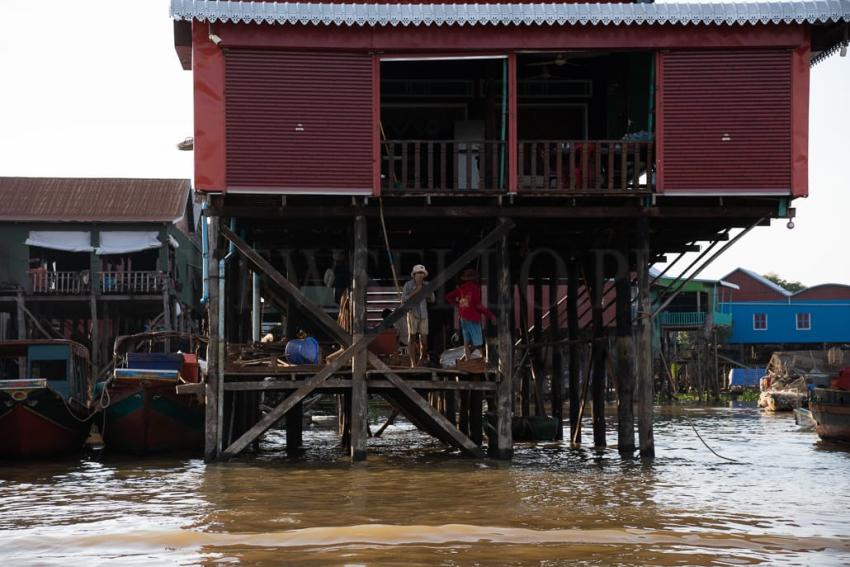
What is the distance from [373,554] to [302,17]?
29.0 ft

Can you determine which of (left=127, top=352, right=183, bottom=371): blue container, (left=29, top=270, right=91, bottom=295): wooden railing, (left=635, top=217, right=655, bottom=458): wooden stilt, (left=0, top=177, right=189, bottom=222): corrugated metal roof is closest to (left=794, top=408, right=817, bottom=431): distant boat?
(left=635, top=217, right=655, bottom=458): wooden stilt

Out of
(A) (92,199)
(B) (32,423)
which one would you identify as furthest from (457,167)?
(A) (92,199)

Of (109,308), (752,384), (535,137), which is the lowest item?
(752,384)

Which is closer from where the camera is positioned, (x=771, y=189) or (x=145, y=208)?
(x=771, y=189)

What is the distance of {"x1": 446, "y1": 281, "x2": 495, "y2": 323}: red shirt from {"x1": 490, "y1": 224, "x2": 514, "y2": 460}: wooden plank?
0.32 meters

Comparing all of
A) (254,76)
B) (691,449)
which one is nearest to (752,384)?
(691,449)

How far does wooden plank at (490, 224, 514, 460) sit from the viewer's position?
1669 cm

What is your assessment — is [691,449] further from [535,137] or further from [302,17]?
[302,17]

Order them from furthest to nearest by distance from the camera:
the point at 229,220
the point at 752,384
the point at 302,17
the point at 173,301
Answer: the point at 752,384 < the point at 173,301 < the point at 229,220 < the point at 302,17

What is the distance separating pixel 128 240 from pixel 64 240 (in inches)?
76.9

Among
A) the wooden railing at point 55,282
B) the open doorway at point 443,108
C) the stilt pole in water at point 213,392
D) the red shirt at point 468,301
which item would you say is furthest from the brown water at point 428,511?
the wooden railing at point 55,282

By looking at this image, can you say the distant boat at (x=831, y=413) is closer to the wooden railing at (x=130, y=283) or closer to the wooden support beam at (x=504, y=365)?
the wooden support beam at (x=504, y=365)

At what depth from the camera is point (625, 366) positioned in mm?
17656

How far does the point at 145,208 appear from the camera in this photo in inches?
1433
